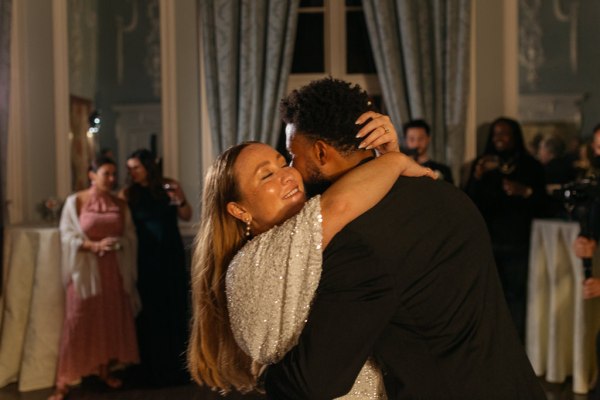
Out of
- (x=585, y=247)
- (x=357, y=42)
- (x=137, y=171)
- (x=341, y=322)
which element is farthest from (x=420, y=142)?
(x=341, y=322)

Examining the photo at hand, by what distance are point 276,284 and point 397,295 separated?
0.19m

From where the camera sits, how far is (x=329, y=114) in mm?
1398

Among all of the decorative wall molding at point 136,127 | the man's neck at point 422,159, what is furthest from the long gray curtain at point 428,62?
the decorative wall molding at point 136,127

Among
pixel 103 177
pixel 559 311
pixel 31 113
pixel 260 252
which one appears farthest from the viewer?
pixel 31 113

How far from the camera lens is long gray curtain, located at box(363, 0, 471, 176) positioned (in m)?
5.34

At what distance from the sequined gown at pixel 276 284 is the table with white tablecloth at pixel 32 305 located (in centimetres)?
342

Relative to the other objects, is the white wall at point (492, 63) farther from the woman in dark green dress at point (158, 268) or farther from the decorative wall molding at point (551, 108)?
the woman in dark green dress at point (158, 268)

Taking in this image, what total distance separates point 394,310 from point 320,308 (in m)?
0.12

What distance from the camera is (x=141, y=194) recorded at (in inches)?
181

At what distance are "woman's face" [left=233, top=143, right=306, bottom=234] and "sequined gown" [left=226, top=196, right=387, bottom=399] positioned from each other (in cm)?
11

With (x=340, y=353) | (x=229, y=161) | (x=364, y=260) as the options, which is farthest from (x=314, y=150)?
(x=340, y=353)

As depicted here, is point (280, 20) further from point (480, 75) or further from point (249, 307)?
point (249, 307)

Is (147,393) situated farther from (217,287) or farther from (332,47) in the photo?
(217,287)

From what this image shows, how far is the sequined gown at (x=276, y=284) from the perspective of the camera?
1252 mm
